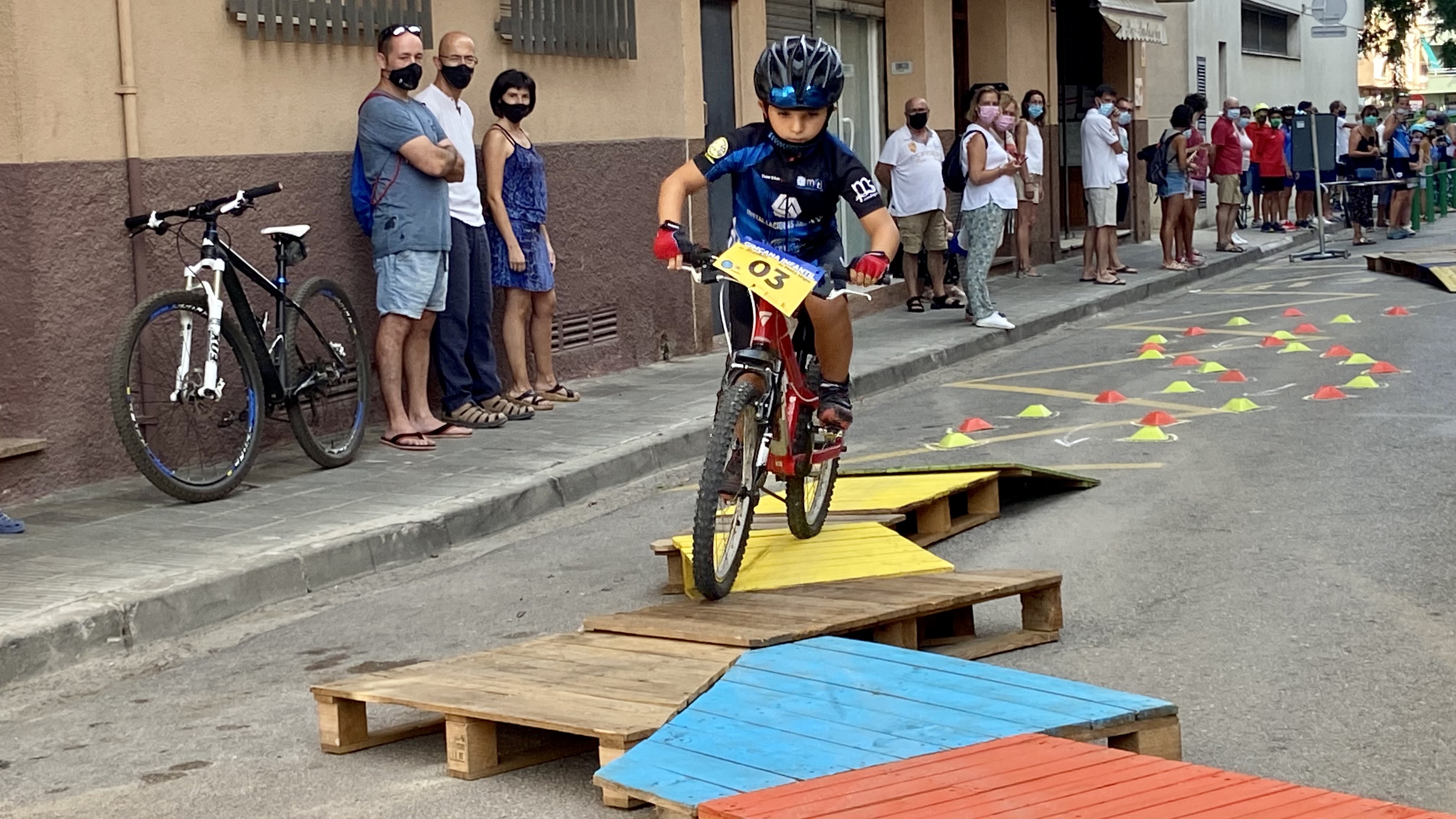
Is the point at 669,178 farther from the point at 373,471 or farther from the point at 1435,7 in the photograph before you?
the point at 1435,7

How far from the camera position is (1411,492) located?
25.7 feet

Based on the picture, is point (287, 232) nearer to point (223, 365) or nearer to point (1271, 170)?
point (223, 365)

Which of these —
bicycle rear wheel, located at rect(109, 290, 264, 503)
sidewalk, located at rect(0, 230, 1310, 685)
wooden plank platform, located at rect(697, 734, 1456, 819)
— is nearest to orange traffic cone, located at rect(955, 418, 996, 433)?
sidewalk, located at rect(0, 230, 1310, 685)

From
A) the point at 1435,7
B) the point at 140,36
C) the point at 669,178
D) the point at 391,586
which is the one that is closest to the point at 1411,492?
the point at 669,178

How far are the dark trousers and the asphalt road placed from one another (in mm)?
1626

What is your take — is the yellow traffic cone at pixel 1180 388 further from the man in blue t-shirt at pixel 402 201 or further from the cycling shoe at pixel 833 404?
the cycling shoe at pixel 833 404

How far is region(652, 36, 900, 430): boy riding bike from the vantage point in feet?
20.9

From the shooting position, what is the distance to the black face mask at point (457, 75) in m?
10.2

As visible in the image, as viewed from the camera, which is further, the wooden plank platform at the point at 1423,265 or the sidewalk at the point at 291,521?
the wooden plank platform at the point at 1423,265

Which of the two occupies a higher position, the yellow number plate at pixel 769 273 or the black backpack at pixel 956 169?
the black backpack at pixel 956 169

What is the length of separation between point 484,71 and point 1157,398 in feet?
15.3

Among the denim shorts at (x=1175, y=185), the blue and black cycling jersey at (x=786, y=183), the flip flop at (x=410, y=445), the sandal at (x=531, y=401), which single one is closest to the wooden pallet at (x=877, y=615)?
the blue and black cycling jersey at (x=786, y=183)

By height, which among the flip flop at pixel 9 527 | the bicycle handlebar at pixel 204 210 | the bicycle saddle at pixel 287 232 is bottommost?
the flip flop at pixel 9 527

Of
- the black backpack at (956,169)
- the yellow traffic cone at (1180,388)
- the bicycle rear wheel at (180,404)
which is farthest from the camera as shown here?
the black backpack at (956,169)
